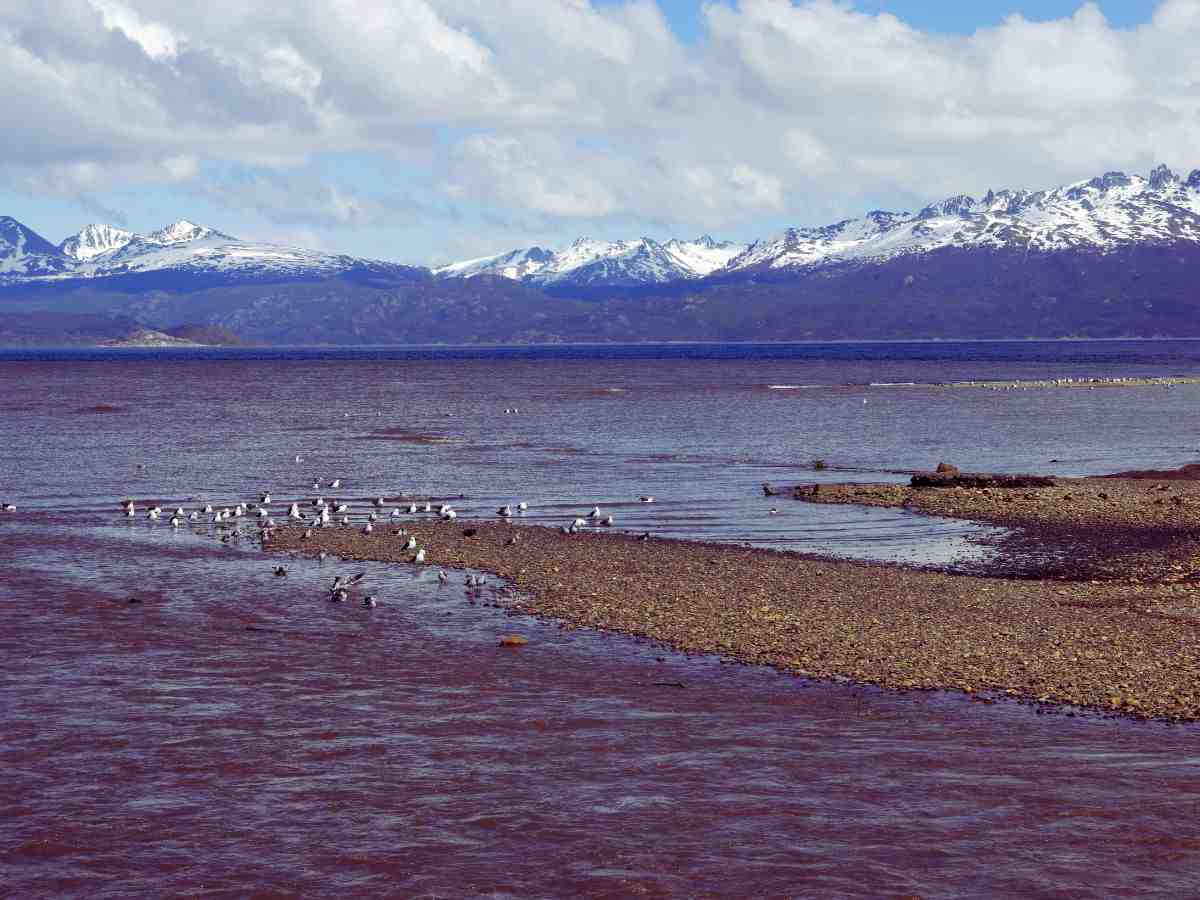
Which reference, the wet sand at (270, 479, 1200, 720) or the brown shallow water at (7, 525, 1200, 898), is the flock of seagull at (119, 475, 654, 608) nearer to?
the wet sand at (270, 479, 1200, 720)

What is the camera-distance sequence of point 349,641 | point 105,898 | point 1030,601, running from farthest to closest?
point 1030,601 → point 349,641 → point 105,898

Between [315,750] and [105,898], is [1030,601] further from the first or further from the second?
[105,898]

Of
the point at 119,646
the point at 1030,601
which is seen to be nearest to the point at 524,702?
the point at 119,646

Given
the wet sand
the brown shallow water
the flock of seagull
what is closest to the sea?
the brown shallow water

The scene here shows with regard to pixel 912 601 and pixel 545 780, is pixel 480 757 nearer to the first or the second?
pixel 545 780

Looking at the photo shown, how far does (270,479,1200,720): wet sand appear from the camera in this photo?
25.6m

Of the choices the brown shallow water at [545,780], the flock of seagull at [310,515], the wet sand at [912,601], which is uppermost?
the flock of seagull at [310,515]

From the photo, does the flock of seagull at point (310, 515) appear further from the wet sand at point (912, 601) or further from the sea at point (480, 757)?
the sea at point (480, 757)

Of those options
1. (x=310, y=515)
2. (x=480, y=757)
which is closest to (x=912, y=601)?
(x=480, y=757)

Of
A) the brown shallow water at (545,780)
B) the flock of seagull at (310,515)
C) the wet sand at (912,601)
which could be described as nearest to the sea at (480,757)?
the brown shallow water at (545,780)

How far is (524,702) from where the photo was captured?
2477 cm

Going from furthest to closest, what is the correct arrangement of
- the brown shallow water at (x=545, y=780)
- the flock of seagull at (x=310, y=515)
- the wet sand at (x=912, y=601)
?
the flock of seagull at (x=310, y=515)
the wet sand at (x=912, y=601)
the brown shallow water at (x=545, y=780)

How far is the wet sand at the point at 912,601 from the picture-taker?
84.0ft

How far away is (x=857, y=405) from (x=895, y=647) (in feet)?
321
